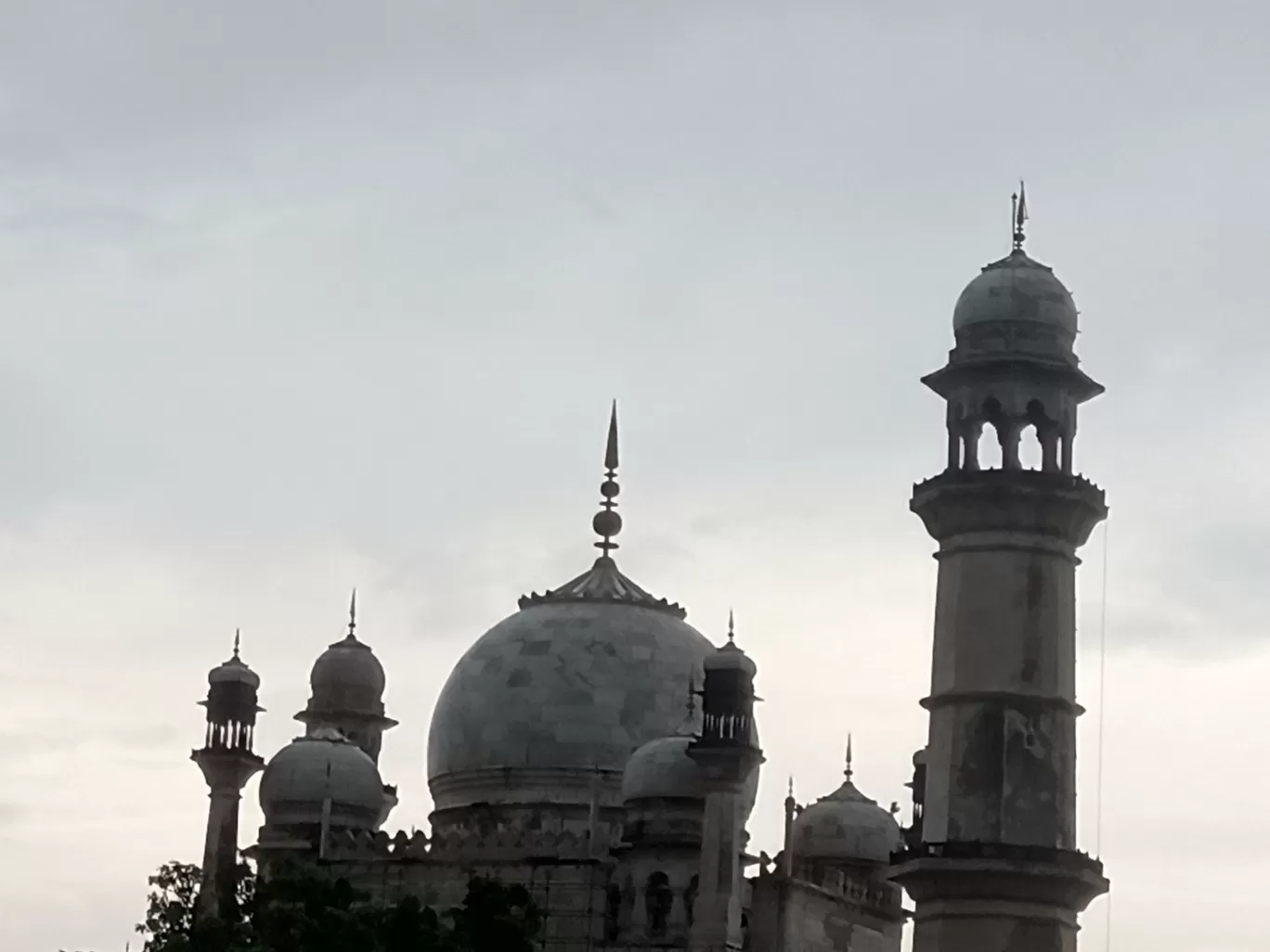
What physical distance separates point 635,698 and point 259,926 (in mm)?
10781

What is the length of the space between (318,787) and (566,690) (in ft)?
14.4

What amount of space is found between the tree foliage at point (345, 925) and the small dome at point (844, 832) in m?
8.08

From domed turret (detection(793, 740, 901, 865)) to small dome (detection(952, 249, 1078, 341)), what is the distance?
11.9m

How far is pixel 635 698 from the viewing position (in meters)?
53.8

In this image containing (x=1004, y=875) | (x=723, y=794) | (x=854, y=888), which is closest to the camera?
(x=1004, y=875)

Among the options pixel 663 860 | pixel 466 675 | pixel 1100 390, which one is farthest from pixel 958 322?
pixel 466 675

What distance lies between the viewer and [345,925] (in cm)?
4297

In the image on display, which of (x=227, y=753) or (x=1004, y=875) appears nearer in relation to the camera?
(x=1004, y=875)

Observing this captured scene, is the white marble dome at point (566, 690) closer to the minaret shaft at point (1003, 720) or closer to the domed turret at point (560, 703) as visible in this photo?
the domed turret at point (560, 703)

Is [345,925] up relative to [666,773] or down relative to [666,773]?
down

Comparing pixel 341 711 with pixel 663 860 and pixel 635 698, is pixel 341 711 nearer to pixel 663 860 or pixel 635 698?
pixel 635 698

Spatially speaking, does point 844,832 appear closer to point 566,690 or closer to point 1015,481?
point 566,690

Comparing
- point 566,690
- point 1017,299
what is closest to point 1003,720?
point 1017,299

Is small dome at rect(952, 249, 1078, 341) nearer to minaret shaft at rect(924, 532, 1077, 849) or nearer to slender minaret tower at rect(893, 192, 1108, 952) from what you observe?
slender minaret tower at rect(893, 192, 1108, 952)
